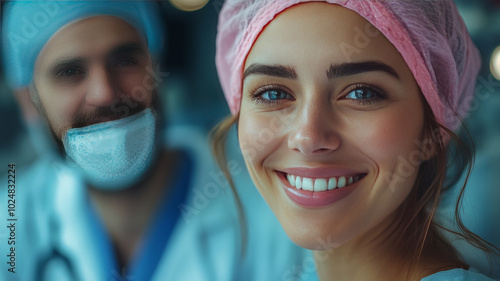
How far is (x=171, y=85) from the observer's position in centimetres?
114

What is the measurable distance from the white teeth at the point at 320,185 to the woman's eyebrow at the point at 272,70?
0.75 ft

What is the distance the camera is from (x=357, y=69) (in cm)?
94

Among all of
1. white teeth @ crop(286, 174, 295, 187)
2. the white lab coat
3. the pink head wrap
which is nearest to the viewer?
the pink head wrap

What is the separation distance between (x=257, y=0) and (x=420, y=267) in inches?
26.1

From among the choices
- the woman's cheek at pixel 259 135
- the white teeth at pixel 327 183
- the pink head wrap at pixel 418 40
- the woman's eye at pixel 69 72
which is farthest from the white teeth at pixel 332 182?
the woman's eye at pixel 69 72

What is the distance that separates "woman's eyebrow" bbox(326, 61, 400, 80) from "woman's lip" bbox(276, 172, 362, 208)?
0.23 meters

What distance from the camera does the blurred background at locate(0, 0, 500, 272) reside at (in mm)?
1073

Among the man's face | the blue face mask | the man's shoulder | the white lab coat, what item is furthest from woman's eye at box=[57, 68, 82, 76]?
the man's shoulder

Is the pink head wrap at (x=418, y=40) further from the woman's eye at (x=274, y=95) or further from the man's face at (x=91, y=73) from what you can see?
the man's face at (x=91, y=73)

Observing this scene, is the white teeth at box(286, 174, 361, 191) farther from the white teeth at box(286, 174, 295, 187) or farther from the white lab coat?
the white lab coat

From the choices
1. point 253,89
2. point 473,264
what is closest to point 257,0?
point 253,89

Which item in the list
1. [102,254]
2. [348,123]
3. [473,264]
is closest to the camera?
[348,123]

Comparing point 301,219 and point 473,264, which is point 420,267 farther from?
point 301,219

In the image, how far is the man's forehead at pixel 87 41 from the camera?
106cm
